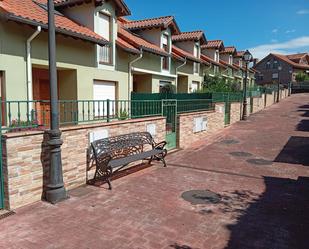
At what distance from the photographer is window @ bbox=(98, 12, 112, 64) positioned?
38.8ft

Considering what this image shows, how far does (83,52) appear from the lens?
10711mm

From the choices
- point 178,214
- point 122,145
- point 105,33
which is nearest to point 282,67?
point 105,33

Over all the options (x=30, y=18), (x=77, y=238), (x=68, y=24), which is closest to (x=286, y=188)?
(x=77, y=238)

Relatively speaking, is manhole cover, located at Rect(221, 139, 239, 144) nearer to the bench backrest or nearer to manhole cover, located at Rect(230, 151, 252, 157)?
manhole cover, located at Rect(230, 151, 252, 157)

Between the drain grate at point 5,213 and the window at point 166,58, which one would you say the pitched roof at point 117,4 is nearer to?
the window at point 166,58

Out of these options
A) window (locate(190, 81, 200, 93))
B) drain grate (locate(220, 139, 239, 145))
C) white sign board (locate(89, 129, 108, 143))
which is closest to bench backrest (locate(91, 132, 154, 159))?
white sign board (locate(89, 129, 108, 143))

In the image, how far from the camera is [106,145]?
6945 mm

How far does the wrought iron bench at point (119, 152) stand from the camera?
21.6ft

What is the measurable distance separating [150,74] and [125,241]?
12.8 meters

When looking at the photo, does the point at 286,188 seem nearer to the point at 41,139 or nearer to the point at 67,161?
the point at 67,161

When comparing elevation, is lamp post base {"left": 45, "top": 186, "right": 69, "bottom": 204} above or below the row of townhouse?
below

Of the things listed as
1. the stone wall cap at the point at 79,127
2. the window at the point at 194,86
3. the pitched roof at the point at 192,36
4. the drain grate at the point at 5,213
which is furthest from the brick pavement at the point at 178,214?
the pitched roof at the point at 192,36

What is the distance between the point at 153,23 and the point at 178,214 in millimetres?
14220

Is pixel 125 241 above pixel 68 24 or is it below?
below
